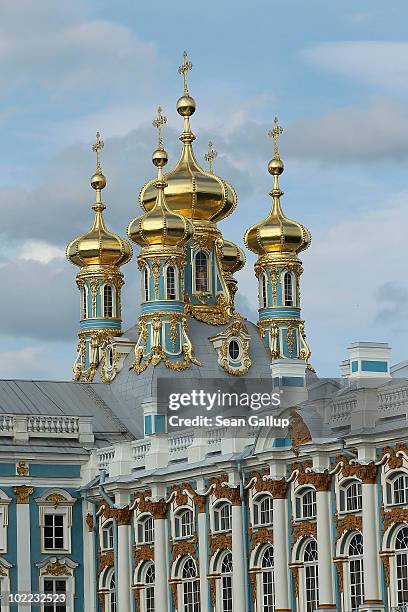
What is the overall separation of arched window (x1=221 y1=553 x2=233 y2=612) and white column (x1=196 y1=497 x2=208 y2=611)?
0.59 metres

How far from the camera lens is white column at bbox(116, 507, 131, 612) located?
68625 mm

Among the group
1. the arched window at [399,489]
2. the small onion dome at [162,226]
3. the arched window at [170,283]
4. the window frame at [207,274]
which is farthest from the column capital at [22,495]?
the arched window at [399,489]

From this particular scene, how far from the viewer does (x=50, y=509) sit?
71.3 meters

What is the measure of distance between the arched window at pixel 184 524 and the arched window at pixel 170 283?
10.6 m

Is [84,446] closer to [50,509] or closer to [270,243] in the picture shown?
[50,509]

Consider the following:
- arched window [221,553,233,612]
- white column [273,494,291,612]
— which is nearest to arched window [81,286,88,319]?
arched window [221,553,233,612]

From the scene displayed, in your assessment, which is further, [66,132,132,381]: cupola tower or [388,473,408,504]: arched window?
[66,132,132,381]: cupola tower

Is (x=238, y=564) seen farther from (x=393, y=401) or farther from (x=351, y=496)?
(x=393, y=401)

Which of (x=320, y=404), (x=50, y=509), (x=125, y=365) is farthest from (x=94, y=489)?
(x=320, y=404)

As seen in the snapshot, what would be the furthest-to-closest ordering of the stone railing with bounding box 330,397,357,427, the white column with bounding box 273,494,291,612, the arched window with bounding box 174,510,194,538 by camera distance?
the arched window with bounding box 174,510,194,538 → the white column with bounding box 273,494,291,612 → the stone railing with bounding box 330,397,357,427

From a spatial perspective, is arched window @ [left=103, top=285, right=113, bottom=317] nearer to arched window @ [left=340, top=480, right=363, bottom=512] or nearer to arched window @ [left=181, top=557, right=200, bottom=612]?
arched window @ [left=181, top=557, right=200, bottom=612]

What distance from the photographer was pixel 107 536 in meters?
70.8

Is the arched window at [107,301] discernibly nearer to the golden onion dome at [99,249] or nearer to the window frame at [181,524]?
the golden onion dome at [99,249]

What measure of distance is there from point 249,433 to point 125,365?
1398cm
